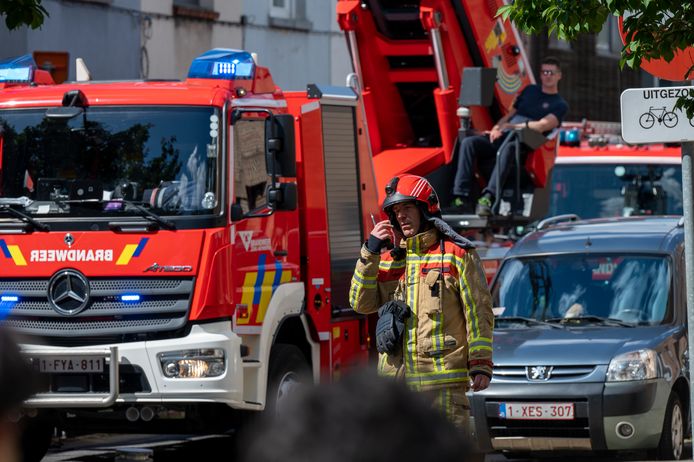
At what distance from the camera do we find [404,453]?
2.39m

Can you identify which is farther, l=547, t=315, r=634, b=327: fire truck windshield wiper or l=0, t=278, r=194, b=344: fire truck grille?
l=547, t=315, r=634, b=327: fire truck windshield wiper

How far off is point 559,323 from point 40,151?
3.86 metres

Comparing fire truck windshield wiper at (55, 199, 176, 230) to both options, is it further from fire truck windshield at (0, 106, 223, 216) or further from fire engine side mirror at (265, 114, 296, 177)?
fire engine side mirror at (265, 114, 296, 177)

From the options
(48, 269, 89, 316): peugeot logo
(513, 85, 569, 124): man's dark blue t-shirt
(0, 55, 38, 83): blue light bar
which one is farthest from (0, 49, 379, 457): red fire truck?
(513, 85, 569, 124): man's dark blue t-shirt

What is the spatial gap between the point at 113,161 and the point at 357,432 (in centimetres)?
748

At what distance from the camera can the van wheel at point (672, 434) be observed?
9.98 metres

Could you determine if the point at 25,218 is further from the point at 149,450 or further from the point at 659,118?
the point at 659,118

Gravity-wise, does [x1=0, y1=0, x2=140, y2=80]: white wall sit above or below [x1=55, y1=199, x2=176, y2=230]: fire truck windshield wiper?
above

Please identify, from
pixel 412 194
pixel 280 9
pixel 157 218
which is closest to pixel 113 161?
pixel 157 218

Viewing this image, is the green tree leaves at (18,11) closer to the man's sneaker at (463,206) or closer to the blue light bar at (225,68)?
the blue light bar at (225,68)

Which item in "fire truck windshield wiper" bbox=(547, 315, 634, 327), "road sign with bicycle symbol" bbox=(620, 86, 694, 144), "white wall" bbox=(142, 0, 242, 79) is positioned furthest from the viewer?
"white wall" bbox=(142, 0, 242, 79)

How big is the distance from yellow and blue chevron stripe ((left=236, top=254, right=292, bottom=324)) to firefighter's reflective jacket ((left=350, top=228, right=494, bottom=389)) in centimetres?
252

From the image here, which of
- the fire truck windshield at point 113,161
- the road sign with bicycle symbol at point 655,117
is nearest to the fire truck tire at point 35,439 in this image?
the fire truck windshield at point 113,161

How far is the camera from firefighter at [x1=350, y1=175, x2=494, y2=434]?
7.17 m
